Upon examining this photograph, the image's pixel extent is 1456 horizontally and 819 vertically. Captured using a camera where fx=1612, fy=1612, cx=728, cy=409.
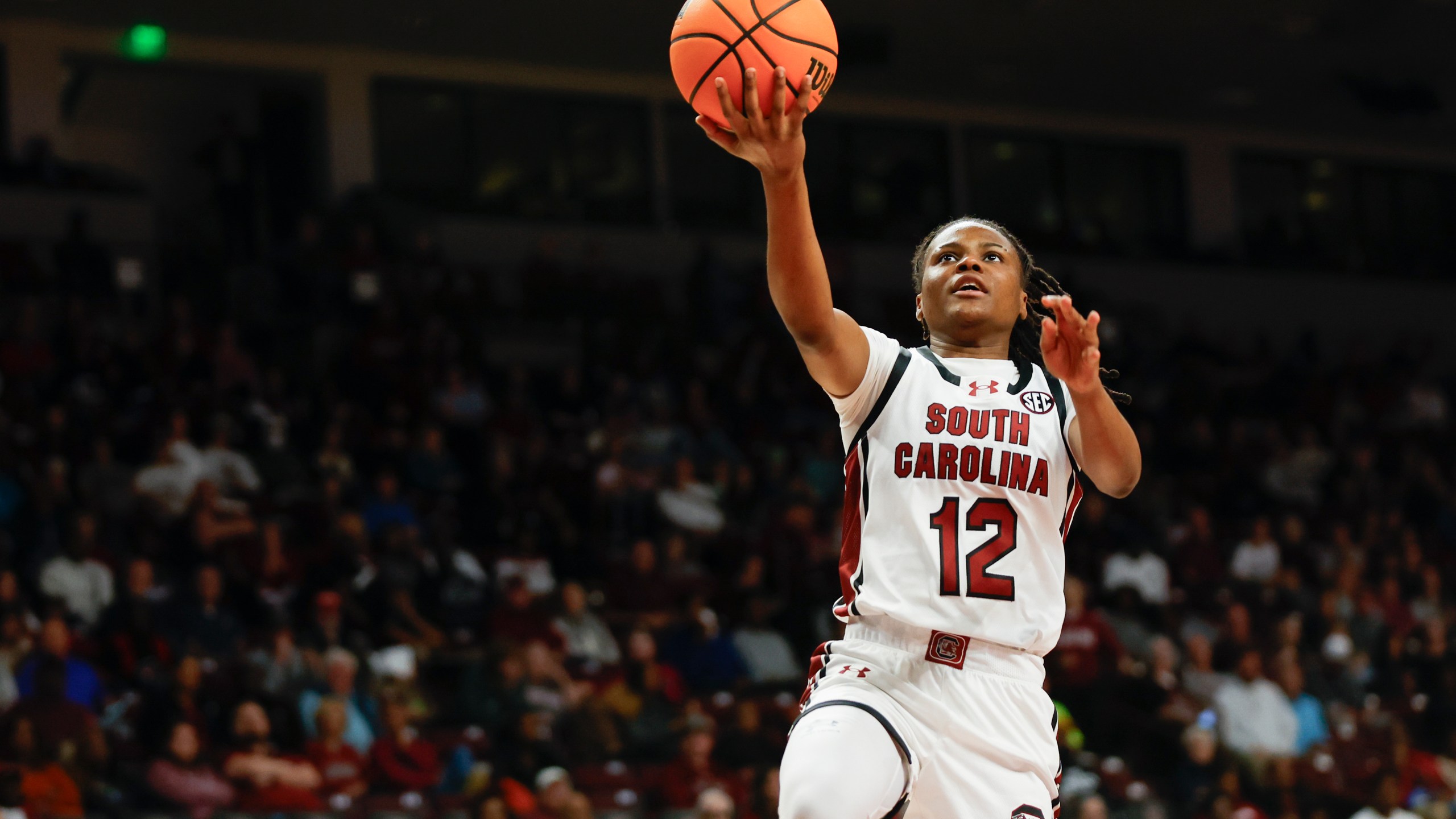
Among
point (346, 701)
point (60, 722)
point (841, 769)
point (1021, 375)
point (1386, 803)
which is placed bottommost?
point (1386, 803)

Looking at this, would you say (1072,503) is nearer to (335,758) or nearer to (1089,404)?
(1089,404)

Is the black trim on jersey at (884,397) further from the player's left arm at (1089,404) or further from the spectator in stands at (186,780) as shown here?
the spectator in stands at (186,780)

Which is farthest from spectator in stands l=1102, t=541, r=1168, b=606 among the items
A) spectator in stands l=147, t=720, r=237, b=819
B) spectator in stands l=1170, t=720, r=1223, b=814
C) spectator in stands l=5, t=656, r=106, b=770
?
spectator in stands l=5, t=656, r=106, b=770

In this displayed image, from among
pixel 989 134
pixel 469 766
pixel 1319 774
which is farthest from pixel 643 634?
pixel 989 134

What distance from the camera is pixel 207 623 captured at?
34.6 ft

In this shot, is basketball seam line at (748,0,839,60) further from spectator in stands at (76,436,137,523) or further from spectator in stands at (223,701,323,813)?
spectator in stands at (76,436,137,523)

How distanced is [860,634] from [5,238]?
13.2 m

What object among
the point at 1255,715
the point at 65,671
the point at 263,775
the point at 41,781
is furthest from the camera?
the point at 1255,715

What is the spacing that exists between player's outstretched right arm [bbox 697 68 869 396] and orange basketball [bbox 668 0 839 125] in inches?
2.7

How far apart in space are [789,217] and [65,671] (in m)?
7.44

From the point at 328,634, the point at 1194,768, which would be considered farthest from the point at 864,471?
the point at 1194,768

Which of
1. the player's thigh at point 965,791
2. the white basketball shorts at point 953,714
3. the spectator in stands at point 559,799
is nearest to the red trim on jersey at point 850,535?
the white basketball shorts at point 953,714

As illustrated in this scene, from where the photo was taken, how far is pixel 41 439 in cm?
1223

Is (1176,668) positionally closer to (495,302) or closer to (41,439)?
(495,302)
